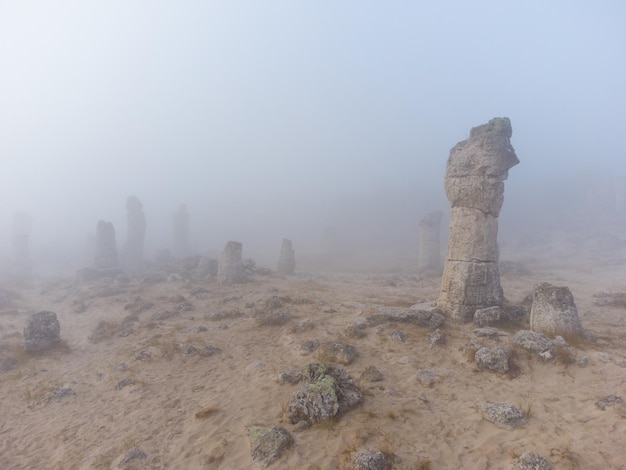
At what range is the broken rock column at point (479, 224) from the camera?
41.7 ft

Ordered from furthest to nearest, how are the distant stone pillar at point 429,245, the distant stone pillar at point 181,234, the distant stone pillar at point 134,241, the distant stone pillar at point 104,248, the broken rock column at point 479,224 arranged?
1. the distant stone pillar at point 181,234
2. the distant stone pillar at point 134,241
3. the distant stone pillar at point 104,248
4. the distant stone pillar at point 429,245
5. the broken rock column at point 479,224

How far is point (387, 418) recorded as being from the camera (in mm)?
7250

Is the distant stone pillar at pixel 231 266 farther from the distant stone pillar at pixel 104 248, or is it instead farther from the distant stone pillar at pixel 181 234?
the distant stone pillar at pixel 181 234

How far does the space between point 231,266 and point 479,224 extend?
54.0 feet

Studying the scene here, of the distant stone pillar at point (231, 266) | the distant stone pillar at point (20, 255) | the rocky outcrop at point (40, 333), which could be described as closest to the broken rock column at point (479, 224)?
the rocky outcrop at point (40, 333)

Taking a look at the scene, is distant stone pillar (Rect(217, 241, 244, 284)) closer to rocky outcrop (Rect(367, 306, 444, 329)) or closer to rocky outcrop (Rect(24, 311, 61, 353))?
rocky outcrop (Rect(24, 311, 61, 353))

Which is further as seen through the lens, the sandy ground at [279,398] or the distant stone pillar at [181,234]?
the distant stone pillar at [181,234]

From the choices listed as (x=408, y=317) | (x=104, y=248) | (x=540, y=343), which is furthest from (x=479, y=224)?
(x=104, y=248)

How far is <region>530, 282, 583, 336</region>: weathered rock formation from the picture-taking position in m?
10.5

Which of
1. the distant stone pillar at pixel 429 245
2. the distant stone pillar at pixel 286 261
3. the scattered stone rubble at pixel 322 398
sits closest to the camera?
the scattered stone rubble at pixel 322 398

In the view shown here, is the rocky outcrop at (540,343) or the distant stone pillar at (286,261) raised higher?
the distant stone pillar at (286,261)

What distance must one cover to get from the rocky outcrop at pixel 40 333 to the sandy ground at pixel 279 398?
1.48ft

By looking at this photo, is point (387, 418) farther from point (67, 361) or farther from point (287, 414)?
point (67, 361)

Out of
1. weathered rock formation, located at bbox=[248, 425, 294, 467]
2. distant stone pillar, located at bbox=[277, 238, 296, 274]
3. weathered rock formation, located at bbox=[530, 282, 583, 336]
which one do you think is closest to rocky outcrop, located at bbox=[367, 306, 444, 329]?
weathered rock formation, located at bbox=[530, 282, 583, 336]
